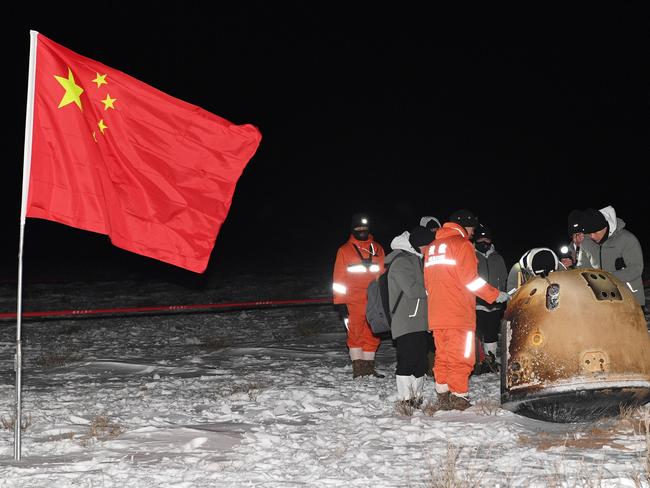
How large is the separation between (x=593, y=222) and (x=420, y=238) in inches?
60.4

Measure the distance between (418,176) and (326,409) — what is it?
5835 inches

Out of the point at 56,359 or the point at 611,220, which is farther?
the point at 56,359

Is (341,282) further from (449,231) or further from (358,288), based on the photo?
(449,231)

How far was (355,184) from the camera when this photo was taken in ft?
490

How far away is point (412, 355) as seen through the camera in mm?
8367

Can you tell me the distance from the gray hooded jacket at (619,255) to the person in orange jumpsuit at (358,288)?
2510mm

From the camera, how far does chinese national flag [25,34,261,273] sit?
6527 mm

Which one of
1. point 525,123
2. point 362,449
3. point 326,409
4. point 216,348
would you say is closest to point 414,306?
point 326,409

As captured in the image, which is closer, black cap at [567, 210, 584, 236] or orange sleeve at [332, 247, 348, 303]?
black cap at [567, 210, 584, 236]

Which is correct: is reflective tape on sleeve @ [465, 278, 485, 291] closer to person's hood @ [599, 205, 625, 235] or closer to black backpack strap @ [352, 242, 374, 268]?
person's hood @ [599, 205, 625, 235]

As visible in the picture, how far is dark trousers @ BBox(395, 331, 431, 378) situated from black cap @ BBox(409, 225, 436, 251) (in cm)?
81

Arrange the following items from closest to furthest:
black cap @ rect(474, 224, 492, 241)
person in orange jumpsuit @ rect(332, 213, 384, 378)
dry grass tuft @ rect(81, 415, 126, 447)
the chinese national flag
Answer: the chinese national flag < dry grass tuft @ rect(81, 415, 126, 447) < person in orange jumpsuit @ rect(332, 213, 384, 378) < black cap @ rect(474, 224, 492, 241)

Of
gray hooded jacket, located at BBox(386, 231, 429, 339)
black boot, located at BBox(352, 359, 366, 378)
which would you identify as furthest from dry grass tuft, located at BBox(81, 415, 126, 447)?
black boot, located at BBox(352, 359, 366, 378)

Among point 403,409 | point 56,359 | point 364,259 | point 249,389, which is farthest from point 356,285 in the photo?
point 56,359
